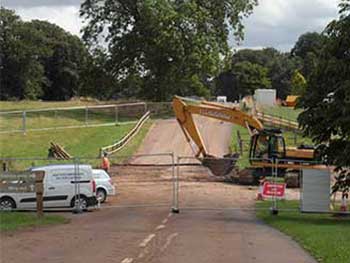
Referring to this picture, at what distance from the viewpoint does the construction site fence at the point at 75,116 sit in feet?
184

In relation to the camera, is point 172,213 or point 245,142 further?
point 245,142

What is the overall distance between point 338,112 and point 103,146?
1085 inches

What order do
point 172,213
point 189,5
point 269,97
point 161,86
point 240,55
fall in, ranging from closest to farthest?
point 172,213 < point 189,5 < point 161,86 < point 269,97 < point 240,55

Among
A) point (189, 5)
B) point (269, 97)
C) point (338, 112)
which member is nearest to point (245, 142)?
point (189, 5)

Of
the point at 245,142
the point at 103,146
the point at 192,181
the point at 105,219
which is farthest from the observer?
the point at 245,142

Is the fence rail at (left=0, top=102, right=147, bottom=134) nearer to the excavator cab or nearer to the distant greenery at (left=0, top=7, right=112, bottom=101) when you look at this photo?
the excavator cab

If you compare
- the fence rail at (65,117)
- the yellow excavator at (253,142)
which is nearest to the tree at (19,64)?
A: the fence rail at (65,117)

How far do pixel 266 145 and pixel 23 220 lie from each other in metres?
20.2

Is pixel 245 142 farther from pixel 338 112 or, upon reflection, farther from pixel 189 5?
pixel 338 112

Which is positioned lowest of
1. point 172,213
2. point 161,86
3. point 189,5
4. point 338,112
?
point 172,213

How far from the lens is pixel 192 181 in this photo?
43656 mm

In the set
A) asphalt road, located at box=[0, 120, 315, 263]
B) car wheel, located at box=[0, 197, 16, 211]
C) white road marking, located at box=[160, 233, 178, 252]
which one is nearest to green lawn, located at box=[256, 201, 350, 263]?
asphalt road, located at box=[0, 120, 315, 263]

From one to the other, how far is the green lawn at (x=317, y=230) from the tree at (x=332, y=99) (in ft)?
6.29

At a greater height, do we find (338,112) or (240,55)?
(240,55)
